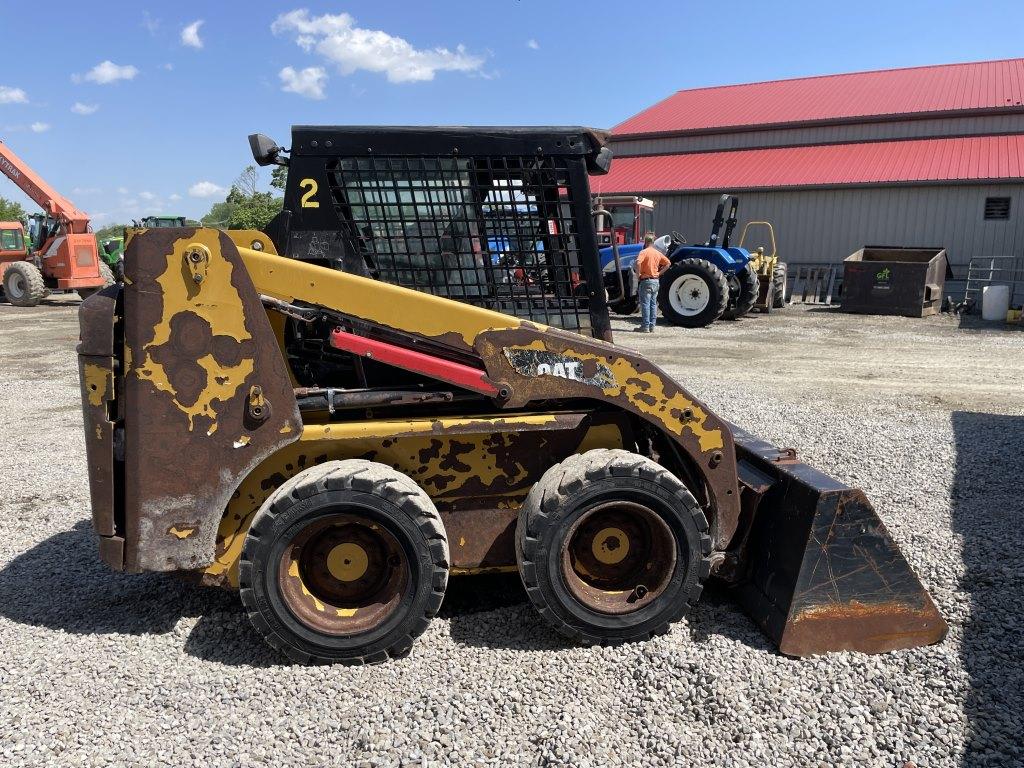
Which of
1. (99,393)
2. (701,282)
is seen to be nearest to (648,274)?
(701,282)

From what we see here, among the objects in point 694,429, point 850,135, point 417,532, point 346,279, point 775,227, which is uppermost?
point 850,135

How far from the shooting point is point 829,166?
914 inches

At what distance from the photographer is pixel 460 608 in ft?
11.7

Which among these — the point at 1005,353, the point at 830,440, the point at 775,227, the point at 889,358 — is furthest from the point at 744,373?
the point at 775,227

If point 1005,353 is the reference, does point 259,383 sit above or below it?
above

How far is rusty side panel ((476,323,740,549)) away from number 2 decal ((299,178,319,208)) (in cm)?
97

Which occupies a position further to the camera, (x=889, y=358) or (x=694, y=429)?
(x=889, y=358)

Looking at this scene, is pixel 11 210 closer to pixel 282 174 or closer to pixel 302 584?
pixel 282 174

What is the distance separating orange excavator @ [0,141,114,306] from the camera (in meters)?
19.6

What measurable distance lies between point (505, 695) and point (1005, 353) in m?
11.9

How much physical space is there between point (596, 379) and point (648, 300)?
11153mm

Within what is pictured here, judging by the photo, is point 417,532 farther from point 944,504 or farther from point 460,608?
point 944,504

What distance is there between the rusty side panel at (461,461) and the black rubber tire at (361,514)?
0.16 m

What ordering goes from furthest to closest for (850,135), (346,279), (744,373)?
(850,135) → (744,373) → (346,279)
